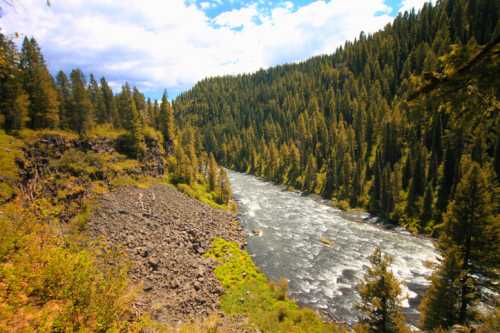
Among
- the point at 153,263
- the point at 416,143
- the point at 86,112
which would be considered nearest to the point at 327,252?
the point at 153,263

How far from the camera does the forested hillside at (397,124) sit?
236 inches

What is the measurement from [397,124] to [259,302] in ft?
253

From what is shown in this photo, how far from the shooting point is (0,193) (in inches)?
1071

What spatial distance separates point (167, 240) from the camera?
3869 centimetres

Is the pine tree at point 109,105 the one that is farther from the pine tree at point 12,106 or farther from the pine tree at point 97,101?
the pine tree at point 12,106

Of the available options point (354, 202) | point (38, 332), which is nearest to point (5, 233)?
point (38, 332)

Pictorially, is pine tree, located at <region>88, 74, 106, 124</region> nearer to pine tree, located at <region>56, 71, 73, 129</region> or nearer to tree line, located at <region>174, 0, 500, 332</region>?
pine tree, located at <region>56, 71, 73, 129</region>

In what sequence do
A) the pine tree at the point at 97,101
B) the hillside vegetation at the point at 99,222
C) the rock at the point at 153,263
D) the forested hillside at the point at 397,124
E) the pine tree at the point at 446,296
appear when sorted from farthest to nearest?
the pine tree at the point at 97,101, the rock at the point at 153,263, the pine tree at the point at 446,296, the hillside vegetation at the point at 99,222, the forested hillside at the point at 397,124

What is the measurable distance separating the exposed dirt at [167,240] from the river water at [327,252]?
7.76m

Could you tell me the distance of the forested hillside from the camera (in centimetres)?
598

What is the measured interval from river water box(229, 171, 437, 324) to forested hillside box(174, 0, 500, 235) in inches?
472

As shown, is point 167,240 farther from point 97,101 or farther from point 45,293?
point 97,101

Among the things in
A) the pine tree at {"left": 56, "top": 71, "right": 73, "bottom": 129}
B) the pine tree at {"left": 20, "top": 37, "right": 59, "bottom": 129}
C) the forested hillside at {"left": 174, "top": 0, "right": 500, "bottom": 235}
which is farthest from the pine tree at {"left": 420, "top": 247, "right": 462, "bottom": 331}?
the pine tree at {"left": 56, "top": 71, "right": 73, "bottom": 129}

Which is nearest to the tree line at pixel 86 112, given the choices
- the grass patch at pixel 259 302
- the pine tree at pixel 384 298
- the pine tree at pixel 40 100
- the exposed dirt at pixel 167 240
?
the pine tree at pixel 40 100
